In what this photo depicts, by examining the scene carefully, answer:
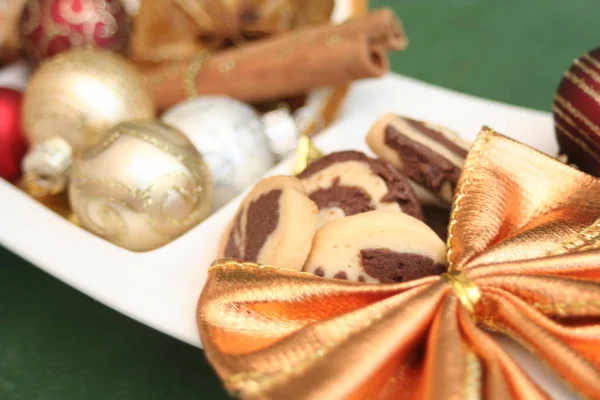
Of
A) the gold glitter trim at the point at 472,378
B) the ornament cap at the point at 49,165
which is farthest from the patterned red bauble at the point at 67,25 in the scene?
the gold glitter trim at the point at 472,378

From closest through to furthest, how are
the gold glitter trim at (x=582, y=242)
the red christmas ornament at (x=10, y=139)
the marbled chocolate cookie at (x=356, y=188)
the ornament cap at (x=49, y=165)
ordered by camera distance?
the gold glitter trim at (x=582, y=242) → the marbled chocolate cookie at (x=356, y=188) → the ornament cap at (x=49, y=165) → the red christmas ornament at (x=10, y=139)

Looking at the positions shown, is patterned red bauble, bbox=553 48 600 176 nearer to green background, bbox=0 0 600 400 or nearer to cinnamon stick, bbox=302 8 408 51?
cinnamon stick, bbox=302 8 408 51

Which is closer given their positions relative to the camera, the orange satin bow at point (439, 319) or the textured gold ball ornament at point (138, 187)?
the orange satin bow at point (439, 319)

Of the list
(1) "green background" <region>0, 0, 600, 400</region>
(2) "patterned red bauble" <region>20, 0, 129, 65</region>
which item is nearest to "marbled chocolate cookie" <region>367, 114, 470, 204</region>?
(1) "green background" <region>0, 0, 600, 400</region>

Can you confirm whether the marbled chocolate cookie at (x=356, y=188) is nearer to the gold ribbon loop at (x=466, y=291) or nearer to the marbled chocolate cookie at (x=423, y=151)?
the marbled chocolate cookie at (x=423, y=151)

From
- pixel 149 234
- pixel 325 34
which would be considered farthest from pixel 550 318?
pixel 325 34

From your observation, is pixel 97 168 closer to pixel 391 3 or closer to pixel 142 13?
pixel 142 13
